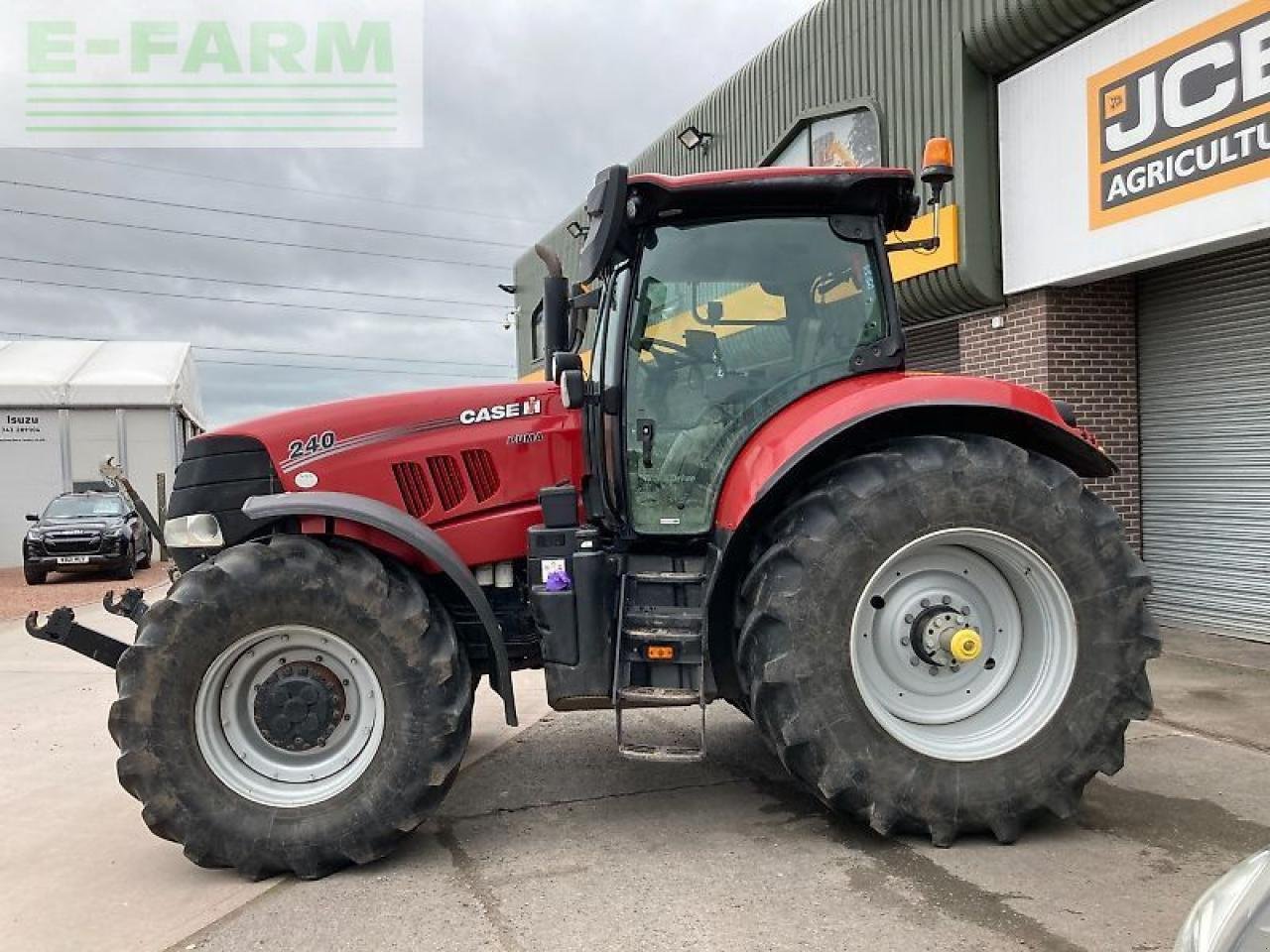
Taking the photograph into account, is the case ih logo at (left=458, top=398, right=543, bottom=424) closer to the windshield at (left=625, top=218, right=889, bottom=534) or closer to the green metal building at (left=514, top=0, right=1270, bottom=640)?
the windshield at (left=625, top=218, right=889, bottom=534)

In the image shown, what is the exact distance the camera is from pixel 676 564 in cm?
386

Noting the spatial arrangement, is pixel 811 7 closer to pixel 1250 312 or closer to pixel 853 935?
pixel 1250 312

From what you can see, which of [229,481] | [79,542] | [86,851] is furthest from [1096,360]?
[79,542]

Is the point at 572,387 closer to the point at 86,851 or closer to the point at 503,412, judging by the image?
the point at 503,412

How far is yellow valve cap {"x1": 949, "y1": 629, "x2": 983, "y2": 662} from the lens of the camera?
352 cm

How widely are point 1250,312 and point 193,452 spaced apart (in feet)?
23.9

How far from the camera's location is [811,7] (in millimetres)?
10375

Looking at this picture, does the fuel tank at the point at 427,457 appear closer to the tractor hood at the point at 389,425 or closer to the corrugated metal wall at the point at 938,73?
the tractor hood at the point at 389,425

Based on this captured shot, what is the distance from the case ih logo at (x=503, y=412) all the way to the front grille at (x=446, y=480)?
19 centimetres

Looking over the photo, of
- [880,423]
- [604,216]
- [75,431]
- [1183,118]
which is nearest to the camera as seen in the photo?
[604,216]

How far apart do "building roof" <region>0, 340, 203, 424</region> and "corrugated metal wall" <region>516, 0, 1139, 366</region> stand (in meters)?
14.4

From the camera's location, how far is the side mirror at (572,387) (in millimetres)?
3736

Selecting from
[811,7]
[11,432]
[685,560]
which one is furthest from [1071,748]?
[11,432]

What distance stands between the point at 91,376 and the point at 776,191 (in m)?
19.9
